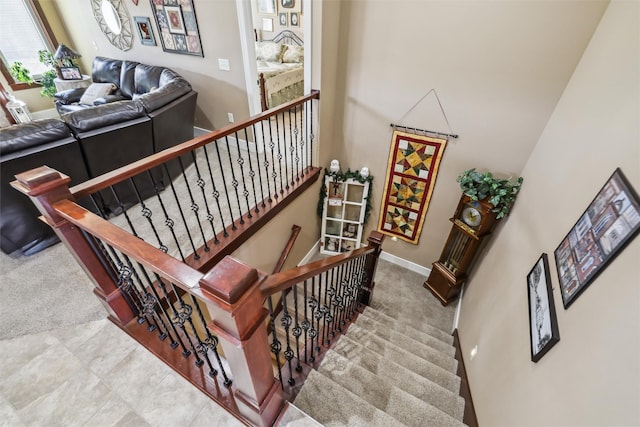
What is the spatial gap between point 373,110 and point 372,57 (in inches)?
20.7

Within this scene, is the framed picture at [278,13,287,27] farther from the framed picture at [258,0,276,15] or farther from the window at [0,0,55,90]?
the window at [0,0,55,90]

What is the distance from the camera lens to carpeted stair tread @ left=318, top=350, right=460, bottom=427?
1.72 meters

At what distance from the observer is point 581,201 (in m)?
1.50

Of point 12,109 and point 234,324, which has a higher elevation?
point 234,324

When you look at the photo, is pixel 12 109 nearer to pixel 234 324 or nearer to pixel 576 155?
pixel 234 324

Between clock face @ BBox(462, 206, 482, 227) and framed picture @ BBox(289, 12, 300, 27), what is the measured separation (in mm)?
5831

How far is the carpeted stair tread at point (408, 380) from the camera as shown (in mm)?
2002

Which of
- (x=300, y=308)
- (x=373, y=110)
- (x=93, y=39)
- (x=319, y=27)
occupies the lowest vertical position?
(x=300, y=308)

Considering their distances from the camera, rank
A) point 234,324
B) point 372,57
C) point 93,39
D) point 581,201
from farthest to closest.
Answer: point 93,39, point 372,57, point 581,201, point 234,324

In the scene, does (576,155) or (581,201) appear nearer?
(581,201)

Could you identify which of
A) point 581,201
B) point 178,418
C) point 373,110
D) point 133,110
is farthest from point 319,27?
point 178,418

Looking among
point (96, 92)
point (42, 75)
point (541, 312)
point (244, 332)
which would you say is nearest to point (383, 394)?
point (541, 312)

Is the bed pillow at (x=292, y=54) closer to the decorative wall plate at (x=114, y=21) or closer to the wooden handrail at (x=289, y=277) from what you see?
the decorative wall plate at (x=114, y=21)

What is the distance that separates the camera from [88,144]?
2318 mm
